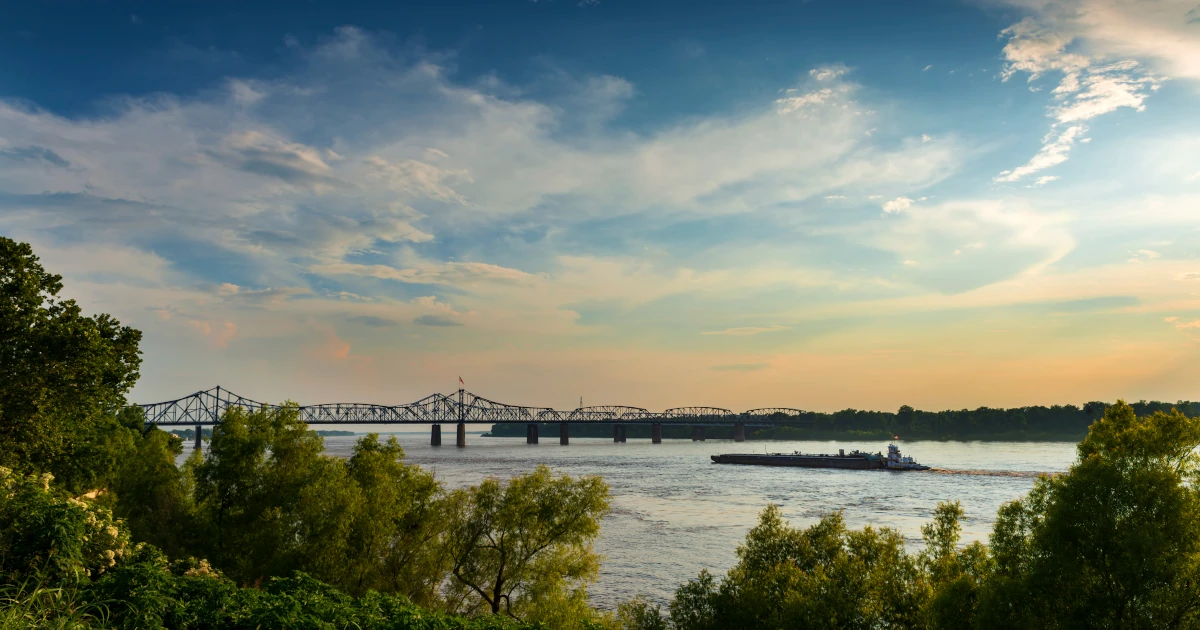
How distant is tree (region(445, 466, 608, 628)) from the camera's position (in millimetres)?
32188

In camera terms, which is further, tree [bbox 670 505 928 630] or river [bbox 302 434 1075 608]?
river [bbox 302 434 1075 608]

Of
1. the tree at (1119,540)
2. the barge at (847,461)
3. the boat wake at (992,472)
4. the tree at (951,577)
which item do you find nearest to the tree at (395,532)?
the tree at (951,577)

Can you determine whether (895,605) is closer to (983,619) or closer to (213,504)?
(983,619)

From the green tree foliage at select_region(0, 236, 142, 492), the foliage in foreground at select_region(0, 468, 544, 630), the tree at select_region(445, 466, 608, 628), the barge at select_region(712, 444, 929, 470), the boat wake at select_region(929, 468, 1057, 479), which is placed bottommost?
the barge at select_region(712, 444, 929, 470)

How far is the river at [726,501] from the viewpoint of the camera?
1925 inches

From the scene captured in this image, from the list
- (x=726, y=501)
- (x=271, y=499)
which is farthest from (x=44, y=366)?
(x=726, y=501)

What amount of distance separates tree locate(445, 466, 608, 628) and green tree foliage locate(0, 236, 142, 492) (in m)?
17.4

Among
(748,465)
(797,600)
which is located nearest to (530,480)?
(797,600)

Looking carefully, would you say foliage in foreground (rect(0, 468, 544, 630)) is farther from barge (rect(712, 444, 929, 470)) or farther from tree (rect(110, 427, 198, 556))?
barge (rect(712, 444, 929, 470))

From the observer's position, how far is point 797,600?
2258 centimetres

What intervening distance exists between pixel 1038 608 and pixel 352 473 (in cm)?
2990

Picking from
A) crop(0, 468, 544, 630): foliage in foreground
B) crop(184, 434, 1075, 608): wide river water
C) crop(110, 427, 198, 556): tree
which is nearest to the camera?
crop(0, 468, 544, 630): foliage in foreground

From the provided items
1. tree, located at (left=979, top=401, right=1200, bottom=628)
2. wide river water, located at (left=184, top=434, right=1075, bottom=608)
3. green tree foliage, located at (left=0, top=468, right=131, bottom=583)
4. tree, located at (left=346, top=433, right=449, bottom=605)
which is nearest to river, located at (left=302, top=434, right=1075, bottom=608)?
wide river water, located at (left=184, top=434, right=1075, bottom=608)

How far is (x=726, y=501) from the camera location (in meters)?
83.8
